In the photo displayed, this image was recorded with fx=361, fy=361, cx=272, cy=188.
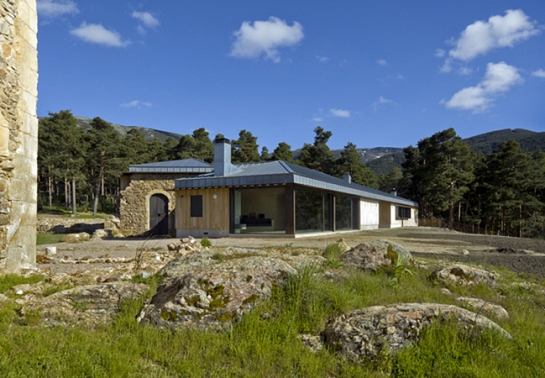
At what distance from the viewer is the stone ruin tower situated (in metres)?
5.96

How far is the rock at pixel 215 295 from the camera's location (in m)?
3.37

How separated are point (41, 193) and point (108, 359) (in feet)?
179

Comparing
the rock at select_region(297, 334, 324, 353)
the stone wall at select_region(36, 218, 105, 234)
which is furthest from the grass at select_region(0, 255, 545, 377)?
the stone wall at select_region(36, 218, 105, 234)

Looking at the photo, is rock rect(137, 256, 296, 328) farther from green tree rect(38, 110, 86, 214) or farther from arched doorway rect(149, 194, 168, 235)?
green tree rect(38, 110, 86, 214)

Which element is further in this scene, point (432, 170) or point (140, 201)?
point (432, 170)

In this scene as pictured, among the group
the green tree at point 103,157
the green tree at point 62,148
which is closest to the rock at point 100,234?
the green tree at point 62,148

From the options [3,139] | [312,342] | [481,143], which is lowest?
[312,342]

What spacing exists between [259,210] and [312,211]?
2.73 meters

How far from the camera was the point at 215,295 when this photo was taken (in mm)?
3506

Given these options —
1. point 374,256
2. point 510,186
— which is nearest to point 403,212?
point 510,186

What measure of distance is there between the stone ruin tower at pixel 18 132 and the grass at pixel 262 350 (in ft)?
9.81

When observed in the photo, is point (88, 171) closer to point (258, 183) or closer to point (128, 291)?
point (258, 183)

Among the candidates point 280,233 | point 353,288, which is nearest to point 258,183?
point 280,233

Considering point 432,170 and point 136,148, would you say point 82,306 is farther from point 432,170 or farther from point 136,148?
point 136,148
